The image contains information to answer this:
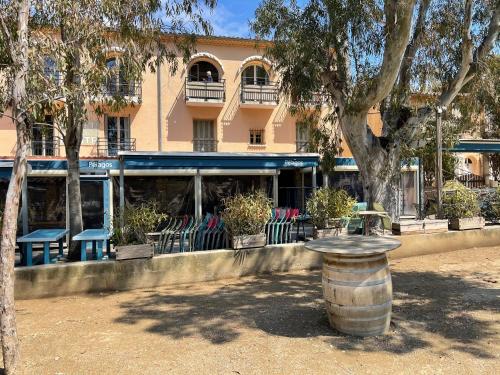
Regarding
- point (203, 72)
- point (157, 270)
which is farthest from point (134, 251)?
point (203, 72)

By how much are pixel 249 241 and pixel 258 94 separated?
13.2 meters

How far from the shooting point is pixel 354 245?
457cm

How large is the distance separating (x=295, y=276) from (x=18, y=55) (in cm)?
544

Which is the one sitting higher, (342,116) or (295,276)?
(342,116)

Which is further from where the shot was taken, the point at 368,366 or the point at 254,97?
the point at 254,97

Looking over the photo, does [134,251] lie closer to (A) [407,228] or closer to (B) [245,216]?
(B) [245,216]

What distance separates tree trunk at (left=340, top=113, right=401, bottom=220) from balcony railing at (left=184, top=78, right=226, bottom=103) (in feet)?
34.3

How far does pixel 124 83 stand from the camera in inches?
280

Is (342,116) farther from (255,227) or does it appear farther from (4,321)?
(4,321)

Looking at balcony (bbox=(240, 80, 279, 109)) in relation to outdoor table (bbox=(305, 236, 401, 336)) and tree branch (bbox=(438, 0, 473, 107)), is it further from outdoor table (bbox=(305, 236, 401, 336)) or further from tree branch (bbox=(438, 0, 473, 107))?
outdoor table (bbox=(305, 236, 401, 336))

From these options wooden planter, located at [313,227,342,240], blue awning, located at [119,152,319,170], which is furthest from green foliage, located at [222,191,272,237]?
blue awning, located at [119,152,319,170]

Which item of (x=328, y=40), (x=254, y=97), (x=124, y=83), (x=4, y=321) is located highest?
(x=254, y=97)

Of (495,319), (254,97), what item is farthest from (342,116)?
(254,97)

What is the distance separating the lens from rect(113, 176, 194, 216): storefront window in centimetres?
1224
